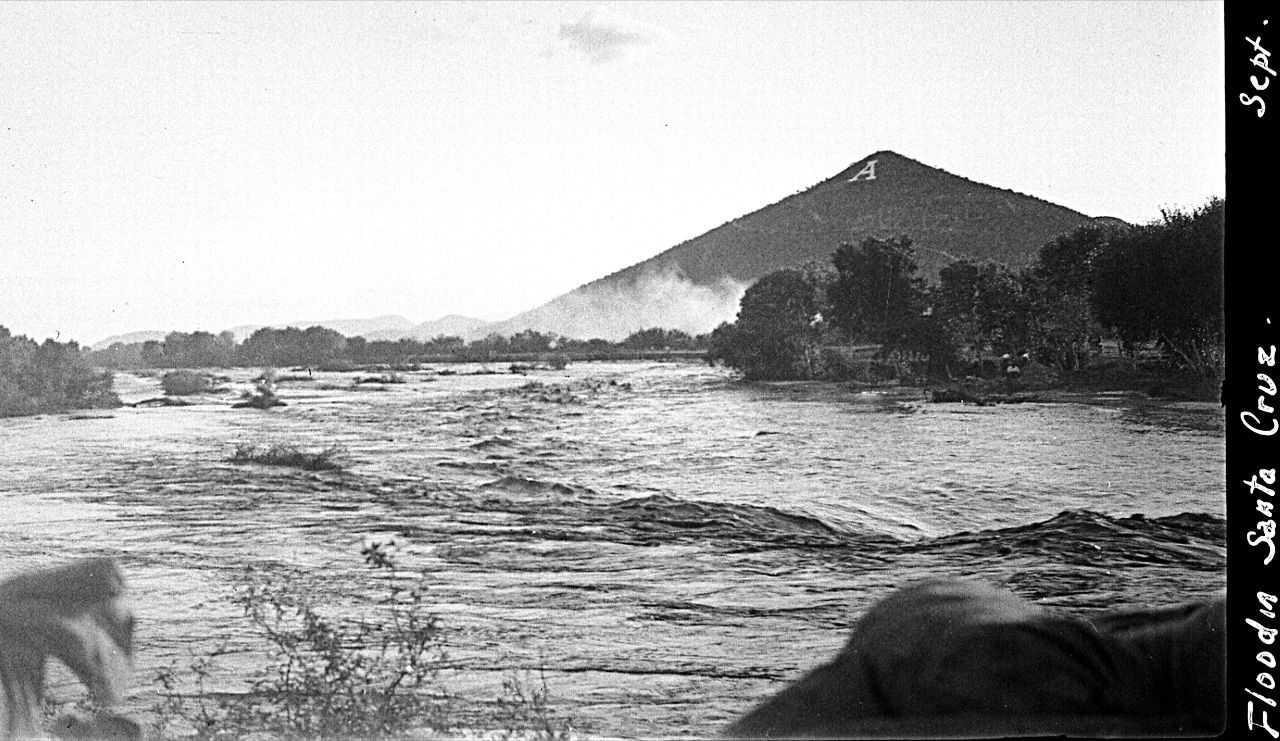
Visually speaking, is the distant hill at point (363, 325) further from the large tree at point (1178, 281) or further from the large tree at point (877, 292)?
the large tree at point (1178, 281)

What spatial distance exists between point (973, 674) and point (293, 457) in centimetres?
120

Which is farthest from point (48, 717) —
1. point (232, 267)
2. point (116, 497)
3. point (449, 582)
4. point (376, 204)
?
point (376, 204)

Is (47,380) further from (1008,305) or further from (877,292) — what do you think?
(1008,305)

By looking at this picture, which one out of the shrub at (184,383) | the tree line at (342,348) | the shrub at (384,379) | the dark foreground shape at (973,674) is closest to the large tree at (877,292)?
the tree line at (342,348)

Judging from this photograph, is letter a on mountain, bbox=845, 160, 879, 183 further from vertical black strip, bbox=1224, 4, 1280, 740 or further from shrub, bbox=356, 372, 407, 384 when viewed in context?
shrub, bbox=356, 372, 407, 384

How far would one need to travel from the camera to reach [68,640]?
178 centimetres

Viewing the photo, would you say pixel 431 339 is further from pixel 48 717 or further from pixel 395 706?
pixel 48 717

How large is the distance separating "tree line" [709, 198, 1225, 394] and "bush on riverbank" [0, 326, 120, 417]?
3.85 ft

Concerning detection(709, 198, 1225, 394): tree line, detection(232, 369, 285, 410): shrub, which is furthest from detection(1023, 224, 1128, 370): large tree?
detection(232, 369, 285, 410): shrub

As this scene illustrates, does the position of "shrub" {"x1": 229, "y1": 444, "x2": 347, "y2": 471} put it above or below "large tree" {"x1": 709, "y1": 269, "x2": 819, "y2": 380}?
below

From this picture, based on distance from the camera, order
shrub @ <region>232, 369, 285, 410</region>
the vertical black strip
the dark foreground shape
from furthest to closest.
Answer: shrub @ <region>232, 369, 285, 410</region> → the vertical black strip → the dark foreground shape

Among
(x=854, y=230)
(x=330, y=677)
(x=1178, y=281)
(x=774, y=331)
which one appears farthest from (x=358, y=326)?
(x=1178, y=281)

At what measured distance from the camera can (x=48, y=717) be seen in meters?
1.76

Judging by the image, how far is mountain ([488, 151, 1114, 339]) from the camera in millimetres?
1896
